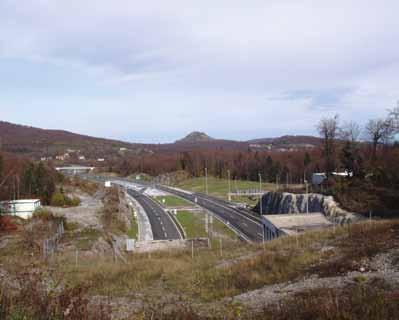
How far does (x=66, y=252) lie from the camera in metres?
27.7

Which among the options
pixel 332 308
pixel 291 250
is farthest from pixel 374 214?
pixel 332 308

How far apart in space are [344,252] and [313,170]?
3200 inches

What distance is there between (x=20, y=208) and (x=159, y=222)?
53.1ft

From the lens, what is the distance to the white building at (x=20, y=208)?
4372 centimetres

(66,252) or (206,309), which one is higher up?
(206,309)

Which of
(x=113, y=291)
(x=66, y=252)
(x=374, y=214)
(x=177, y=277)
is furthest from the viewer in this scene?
(x=374, y=214)

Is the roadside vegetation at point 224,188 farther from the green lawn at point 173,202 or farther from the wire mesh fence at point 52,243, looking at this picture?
the wire mesh fence at point 52,243

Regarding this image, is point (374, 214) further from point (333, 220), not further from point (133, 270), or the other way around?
point (133, 270)

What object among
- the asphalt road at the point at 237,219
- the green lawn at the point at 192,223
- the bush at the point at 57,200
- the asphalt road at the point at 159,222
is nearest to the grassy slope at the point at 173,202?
the asphalt road at the point at 159,222

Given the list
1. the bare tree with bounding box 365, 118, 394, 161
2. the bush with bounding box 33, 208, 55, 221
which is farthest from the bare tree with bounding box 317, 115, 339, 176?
the bush with bounding box 33, 208, 55, 221

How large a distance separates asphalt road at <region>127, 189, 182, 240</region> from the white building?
1396 cm

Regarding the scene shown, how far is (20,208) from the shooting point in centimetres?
4494

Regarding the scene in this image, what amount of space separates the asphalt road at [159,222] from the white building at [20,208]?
13961 mm

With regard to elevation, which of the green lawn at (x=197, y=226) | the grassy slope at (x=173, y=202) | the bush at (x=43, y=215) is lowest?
the green lawn at (x=197, y=226)
